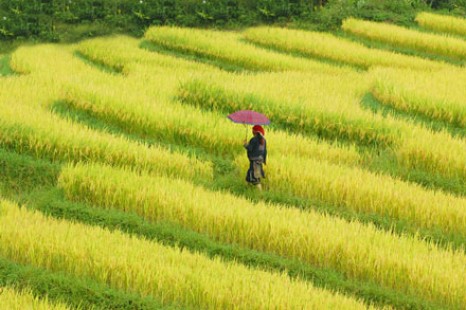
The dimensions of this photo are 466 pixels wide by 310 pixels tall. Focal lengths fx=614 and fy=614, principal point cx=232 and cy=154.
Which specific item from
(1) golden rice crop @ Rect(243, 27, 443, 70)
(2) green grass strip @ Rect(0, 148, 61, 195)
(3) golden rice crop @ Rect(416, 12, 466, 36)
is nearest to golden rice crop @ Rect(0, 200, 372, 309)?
(2) green grass strip @ Rect(0, 148, 61, 195)

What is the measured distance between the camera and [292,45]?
14703 mm

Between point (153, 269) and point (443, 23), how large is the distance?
13.5 m

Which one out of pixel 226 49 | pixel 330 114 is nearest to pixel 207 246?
pixel 330 114

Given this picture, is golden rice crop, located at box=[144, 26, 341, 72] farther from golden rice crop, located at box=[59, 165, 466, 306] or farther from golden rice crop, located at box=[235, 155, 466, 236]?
golden rice crop, located at box=[59, 165, 466, 306]

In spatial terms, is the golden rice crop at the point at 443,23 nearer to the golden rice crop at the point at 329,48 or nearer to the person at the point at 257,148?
the golden rice crop at the point at 329,48

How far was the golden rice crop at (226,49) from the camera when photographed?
530 inches

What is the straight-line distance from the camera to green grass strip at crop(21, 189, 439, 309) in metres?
5.29

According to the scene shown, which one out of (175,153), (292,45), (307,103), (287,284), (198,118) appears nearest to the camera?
(287,284)

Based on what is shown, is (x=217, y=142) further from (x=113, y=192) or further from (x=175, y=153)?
(x=113, y=192)

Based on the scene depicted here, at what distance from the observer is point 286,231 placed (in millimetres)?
5965

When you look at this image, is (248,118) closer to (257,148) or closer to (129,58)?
(257,148)

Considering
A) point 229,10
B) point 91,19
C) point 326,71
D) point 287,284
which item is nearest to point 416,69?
point 326,71

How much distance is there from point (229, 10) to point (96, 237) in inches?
484

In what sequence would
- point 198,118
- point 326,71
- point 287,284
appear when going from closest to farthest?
point 287,284 < point 198,118 < point 326,71
